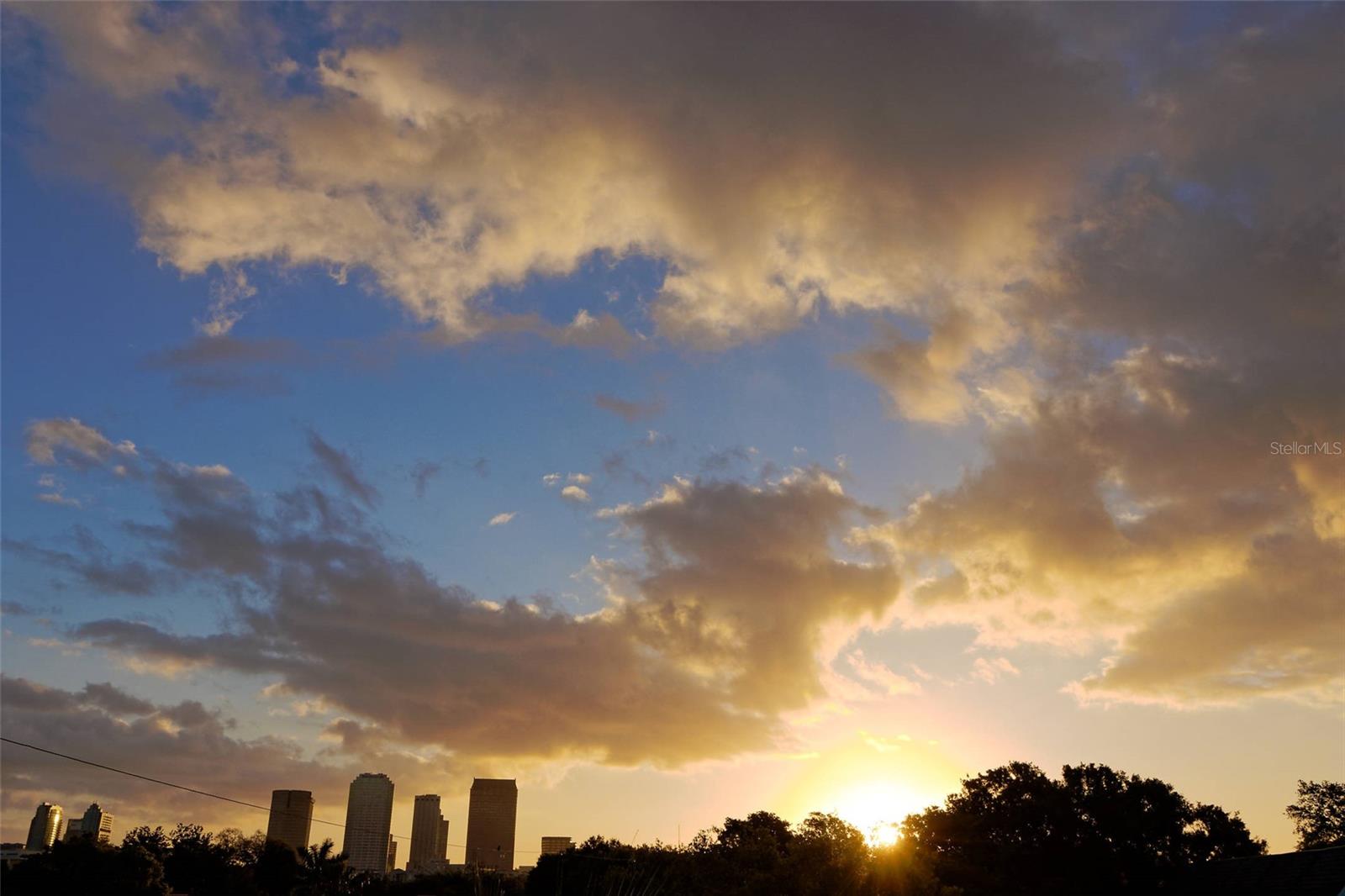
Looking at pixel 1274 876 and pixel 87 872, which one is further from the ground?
pixel 1274 876

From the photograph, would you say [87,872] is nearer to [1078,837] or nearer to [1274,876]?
[1078,837]

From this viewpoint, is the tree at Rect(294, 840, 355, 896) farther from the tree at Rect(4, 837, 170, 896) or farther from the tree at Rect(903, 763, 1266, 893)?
the tree at Rect(903, 763, 1266, 893)

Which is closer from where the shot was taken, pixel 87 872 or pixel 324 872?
pixel 87 872

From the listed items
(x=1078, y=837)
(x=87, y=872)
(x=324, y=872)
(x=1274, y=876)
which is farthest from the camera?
(x=324, y=872)

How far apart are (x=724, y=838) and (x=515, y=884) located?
23240 millimetres

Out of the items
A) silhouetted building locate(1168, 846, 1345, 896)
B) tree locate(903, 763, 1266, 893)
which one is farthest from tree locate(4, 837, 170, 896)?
silhouetted building locate(1168, 846, 1345, 896)

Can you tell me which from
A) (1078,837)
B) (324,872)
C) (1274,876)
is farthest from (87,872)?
(1274,876)

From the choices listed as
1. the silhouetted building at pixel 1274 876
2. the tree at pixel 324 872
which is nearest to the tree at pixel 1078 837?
the silhouetted building at pixel 1274 876

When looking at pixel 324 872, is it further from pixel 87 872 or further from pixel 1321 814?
pixel 1321 814

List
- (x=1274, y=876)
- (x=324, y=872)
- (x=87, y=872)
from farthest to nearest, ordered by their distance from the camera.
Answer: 1. (x=324, y=872)
2. (x=87, y=872)
3. (x=1274, y=876)

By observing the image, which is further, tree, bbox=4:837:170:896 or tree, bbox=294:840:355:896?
tree, bbox=294:840:355:896

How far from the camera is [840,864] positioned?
1505 inches

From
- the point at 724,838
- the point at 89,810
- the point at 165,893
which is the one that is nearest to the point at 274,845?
the point at 165,893

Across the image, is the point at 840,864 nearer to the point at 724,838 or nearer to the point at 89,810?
the point at 724,838
